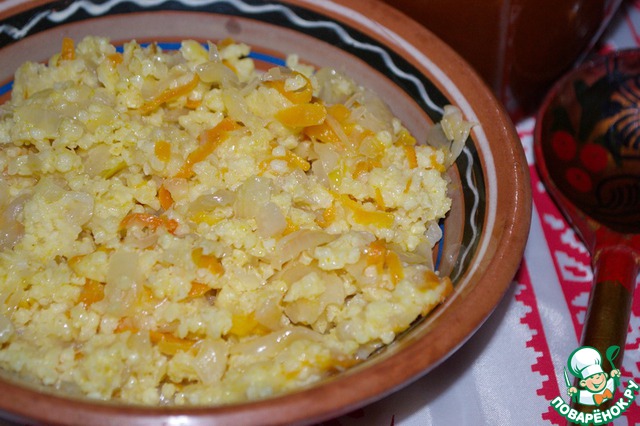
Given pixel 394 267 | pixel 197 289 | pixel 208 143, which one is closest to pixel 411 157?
pixel 394 267

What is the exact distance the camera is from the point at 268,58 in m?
1.73

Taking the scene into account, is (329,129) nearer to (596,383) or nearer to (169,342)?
(169,342)

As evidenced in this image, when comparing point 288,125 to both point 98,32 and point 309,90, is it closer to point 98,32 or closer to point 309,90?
point 309,90

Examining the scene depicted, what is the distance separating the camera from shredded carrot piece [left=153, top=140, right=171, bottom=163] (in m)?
1.42

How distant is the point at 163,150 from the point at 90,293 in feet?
1.08

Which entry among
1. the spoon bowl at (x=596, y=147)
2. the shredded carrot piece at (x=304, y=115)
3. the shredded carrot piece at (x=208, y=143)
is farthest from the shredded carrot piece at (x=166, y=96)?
the spoon bowl at (x=596, y=147)

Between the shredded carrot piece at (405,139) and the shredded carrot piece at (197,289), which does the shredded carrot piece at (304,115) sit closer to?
the shredded carrot piece at (405,139)

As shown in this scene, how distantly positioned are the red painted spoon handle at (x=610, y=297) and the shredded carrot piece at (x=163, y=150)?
95 cm

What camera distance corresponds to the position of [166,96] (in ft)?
4.98

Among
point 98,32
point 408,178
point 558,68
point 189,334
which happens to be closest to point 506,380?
point 408,178

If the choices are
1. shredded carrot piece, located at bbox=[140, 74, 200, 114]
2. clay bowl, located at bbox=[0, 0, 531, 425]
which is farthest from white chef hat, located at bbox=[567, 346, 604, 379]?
shredded carrot piece, located at bbox=[140, 74, 200, 114]

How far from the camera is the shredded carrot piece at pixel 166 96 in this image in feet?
4.99

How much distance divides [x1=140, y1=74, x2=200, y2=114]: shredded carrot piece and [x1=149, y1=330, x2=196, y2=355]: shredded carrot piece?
20.8 inches

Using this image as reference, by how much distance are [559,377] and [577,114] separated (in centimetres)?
74
